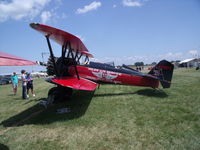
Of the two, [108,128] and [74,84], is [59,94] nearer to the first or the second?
[74,84]

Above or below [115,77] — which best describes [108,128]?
below

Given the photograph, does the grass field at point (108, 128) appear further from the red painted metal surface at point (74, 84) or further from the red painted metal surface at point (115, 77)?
the red painted metal surface at point (115, 77)

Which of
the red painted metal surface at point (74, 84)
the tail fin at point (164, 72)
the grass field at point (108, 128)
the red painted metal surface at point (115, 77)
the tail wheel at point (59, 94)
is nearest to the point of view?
the grass field at point (108, 128)

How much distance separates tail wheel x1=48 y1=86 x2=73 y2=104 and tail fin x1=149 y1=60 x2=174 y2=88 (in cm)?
446

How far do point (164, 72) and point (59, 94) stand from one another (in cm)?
507

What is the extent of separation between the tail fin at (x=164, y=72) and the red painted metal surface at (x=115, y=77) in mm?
308

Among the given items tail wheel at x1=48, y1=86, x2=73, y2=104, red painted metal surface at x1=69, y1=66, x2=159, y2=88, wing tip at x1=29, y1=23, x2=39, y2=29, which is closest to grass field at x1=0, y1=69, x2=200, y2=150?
tail wheel at x1=48, y1=86, x2=73, y2=104

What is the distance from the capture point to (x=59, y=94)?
19.4 feet

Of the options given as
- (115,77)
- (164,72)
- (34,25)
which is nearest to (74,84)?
(34,25)

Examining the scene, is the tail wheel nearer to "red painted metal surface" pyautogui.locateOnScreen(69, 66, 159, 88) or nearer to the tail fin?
"red painted metal surface" pyautogui.locateOnScreen(69, 66, 159, 88)

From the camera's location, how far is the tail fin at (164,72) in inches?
256

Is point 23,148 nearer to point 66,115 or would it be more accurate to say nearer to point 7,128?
point 7,128

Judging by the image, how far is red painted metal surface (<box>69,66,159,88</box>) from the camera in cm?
679

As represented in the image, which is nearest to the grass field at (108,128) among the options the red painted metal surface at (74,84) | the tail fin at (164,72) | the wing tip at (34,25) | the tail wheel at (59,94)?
the tail wheel at (59,94)
